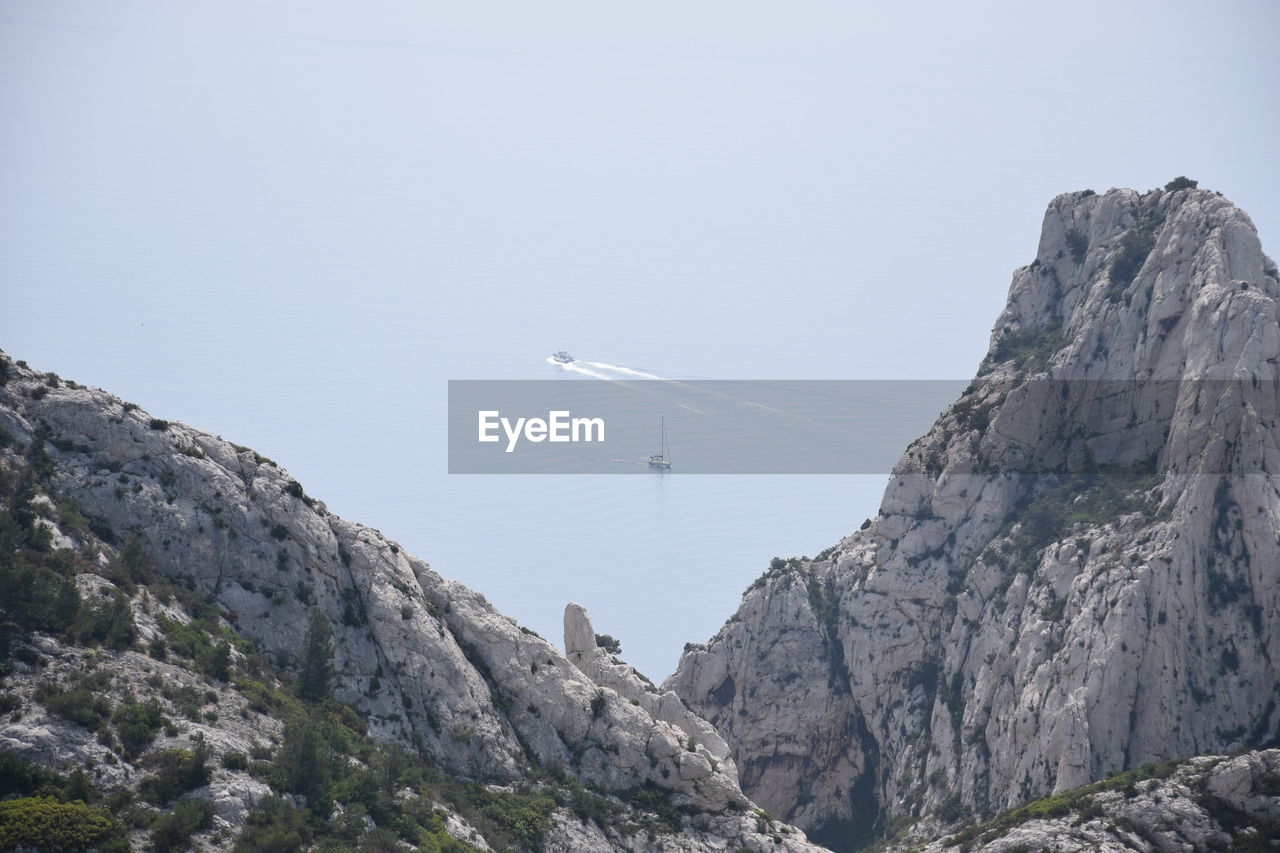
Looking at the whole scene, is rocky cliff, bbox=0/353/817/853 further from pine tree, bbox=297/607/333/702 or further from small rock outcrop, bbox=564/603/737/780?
small rock outcrop, bbox=564/603/737/780

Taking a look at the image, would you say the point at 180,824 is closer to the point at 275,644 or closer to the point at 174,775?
the point at 174,775

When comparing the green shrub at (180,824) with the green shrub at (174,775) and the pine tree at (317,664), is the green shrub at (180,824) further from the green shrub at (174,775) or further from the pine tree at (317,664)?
the pine tree at (317,664)

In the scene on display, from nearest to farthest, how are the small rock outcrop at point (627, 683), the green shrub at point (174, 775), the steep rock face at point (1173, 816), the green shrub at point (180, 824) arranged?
1. the green shrub at point (180, 824)
2. the green shrub at point (174, 775)
3. the steep rock face at point (1173, 816)
4. the small rock outcrop at point (627, 683)

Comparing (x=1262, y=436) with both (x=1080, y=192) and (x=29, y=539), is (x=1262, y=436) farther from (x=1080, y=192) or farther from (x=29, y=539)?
(x=29, y=539)

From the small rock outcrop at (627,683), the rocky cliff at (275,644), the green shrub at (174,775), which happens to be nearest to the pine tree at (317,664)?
the rocky cliff at (275,644)

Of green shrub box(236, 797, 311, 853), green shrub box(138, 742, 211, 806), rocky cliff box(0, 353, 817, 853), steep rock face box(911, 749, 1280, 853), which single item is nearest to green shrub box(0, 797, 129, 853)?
green shrub box(138, 742, 211, 806)

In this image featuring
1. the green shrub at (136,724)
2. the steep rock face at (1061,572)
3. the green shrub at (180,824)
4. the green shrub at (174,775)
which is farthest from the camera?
the steep rock face at (1061,572)
